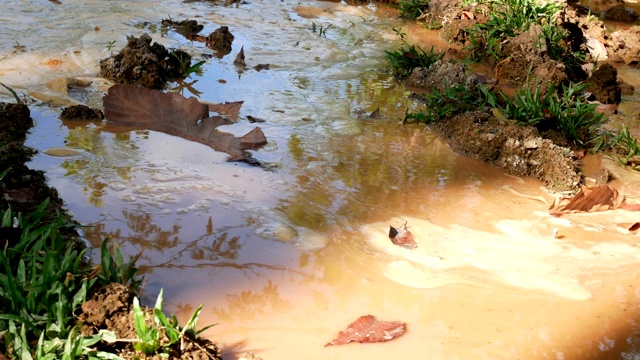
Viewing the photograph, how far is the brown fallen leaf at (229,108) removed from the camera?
4.60m

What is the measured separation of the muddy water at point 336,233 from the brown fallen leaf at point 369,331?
4 centimetres

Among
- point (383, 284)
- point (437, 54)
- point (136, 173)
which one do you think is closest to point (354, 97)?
point (437, 54)

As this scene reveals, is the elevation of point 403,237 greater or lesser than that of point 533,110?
lesser

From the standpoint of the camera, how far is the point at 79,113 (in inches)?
170

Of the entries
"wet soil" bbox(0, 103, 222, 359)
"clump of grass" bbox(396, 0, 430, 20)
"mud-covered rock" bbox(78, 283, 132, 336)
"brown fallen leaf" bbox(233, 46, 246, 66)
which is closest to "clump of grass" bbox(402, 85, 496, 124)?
"brown fallen leaf" bbox(233, 46, 246, 66)

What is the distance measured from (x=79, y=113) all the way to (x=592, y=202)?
3.01 metres

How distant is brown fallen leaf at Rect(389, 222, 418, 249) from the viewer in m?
3.39

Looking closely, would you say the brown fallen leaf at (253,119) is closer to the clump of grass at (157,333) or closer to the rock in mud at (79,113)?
the rock in mud at (79,113)

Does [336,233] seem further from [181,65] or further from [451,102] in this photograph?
[181,65]

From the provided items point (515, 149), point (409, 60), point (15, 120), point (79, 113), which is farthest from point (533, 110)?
point (15, 120)

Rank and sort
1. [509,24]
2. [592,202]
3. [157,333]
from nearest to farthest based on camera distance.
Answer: [157,333], [592,202], [509,24]

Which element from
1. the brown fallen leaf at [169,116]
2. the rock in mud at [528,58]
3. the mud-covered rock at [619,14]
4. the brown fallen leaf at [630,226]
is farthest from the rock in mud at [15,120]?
the mud-covered rock at [619,14]

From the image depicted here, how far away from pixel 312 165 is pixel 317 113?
2.76 feet

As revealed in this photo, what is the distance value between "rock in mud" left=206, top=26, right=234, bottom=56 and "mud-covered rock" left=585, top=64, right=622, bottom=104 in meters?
2.92
